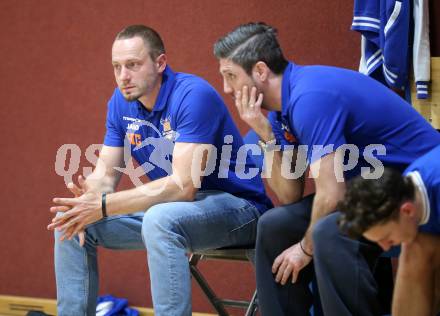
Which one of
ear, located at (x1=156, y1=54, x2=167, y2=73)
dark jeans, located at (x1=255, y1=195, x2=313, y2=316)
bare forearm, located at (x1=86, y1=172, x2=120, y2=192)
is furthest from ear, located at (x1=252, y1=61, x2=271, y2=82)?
bare forearm, located at (x1=86, y1=172, x2=120, y2=192)

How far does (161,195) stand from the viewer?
2.40 m

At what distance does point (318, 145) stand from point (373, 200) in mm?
450

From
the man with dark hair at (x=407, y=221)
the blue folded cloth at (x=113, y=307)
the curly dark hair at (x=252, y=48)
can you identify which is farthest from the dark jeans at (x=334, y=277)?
the blue folded cloth at (x=113, y=307)

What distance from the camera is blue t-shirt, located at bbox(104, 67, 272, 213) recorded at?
97.2 inches

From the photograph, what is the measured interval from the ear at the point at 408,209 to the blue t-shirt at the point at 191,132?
91 cm

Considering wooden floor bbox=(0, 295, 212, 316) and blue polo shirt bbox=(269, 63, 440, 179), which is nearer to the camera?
blue polo shirt bbox=(269, 63, 440, 179)

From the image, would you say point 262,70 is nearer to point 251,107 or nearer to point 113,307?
point 251,107

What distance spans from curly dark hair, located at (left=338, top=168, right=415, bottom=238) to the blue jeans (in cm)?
66

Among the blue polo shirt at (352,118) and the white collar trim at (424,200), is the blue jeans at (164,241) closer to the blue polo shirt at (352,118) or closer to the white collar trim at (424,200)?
the blue polo shirt at (352,118)

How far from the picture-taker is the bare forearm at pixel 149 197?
7.84 ft

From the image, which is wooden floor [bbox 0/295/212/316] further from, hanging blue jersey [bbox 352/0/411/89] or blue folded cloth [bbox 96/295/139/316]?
hanging blue jersey [bbox 352/0/411/89]

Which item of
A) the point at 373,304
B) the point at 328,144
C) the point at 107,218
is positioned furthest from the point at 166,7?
the point at 373,304

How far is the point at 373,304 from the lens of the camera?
1954 millimetres

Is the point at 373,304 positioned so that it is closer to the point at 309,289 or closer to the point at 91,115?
the point at 309,289
